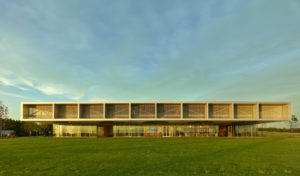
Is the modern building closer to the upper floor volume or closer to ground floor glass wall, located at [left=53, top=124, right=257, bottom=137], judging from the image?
the upper floor volume

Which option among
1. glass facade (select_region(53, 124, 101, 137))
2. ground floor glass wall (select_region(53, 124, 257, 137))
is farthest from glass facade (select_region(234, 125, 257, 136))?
glass facade (select_region(53, 124, 101, 137))

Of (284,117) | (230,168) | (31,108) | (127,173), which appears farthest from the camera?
(31,108)

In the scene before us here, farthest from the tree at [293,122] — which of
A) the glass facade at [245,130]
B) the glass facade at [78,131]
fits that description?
the glass facade at [78,131]

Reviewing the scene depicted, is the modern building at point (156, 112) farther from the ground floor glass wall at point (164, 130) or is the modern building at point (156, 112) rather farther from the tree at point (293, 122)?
the tree at point (293, 122)

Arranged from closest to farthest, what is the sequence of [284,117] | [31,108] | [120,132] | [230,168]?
[230,168], [284,117], [31,108], [120,132]

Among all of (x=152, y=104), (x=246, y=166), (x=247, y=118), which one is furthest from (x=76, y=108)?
(x=247, y=118)

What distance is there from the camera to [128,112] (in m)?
33.9

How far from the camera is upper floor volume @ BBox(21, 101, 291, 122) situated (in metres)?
33.5

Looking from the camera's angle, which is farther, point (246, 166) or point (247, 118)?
point (247, 118)

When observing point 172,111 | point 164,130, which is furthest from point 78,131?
point 172,111

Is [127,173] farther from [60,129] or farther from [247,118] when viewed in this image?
[60,129]

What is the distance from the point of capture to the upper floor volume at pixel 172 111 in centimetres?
3353

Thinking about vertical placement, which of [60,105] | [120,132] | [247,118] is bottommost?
[120,132]

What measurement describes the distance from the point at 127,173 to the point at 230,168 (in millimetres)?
5131
